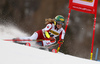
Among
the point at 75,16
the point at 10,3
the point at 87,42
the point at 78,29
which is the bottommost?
the point at 87,42

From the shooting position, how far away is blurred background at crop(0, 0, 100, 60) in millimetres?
8134

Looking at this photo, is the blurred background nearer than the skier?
No

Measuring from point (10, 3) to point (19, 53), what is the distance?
692cm

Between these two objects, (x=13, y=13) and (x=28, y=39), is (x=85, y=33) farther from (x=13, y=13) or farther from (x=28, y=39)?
A: (x=28, y=39)

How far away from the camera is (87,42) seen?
348 inches

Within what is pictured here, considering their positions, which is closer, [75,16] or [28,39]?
[28,39]

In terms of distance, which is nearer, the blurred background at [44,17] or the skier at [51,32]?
the skier at [51,32]

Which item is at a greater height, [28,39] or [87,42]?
[28,39]

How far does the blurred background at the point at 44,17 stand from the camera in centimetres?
813

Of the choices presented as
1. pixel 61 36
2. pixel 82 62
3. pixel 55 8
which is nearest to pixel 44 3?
pixel 55 8

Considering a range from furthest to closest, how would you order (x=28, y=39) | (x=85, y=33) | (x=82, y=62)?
(x=85, y=33)
(x=28, y=39)
(x=82, y=62)

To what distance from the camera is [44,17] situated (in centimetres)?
816

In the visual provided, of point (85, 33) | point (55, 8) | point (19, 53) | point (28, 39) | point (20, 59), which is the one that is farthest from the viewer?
point (85, 33)

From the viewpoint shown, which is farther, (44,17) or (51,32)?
(44,17)
